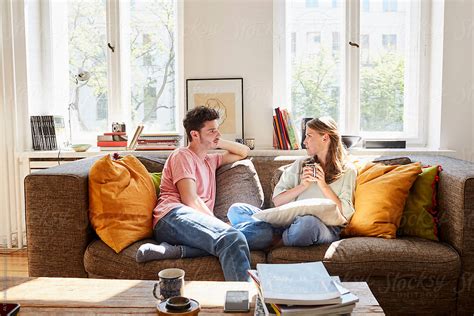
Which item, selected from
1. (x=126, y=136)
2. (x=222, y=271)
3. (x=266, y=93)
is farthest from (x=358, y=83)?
(x=222, y=271)

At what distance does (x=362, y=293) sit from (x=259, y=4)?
8.50 feet

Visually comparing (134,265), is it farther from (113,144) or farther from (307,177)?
(113,144)

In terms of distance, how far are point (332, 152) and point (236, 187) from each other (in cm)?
58

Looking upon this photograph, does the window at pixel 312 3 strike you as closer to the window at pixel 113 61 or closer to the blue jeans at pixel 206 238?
the window at pixel 113 61

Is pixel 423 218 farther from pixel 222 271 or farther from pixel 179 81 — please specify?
pixel 179 81

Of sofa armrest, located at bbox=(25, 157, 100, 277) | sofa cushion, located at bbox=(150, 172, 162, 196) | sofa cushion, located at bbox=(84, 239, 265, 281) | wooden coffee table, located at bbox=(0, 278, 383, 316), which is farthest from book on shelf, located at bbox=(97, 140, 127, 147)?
→ wooden coffee table, located at bbox=(0, 278, 383, 316)

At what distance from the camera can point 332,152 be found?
9.60ft

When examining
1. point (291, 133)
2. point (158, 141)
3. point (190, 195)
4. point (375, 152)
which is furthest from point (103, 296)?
point (375, 152)

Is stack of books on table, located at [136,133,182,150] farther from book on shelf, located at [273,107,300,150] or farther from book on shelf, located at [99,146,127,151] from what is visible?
book on shelf, located at [273,107,300,150]

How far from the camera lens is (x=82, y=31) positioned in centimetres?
415

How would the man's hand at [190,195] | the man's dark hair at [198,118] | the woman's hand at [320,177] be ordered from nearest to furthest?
the man's hand at [190,195] < the woman's hand at [320,177] < the man's dark hair at [198,118]

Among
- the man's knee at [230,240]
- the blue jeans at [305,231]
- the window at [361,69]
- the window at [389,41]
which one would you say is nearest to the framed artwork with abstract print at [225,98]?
the window at [361,69]

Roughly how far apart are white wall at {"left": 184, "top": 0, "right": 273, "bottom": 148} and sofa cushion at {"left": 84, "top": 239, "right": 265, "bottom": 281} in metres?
1.54

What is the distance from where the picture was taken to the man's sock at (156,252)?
8.00 ft
